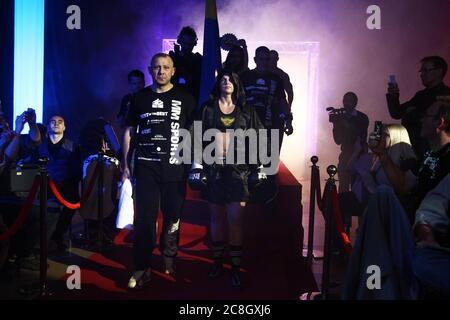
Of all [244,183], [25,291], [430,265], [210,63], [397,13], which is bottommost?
[25,291]

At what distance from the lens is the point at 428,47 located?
10.1 meters

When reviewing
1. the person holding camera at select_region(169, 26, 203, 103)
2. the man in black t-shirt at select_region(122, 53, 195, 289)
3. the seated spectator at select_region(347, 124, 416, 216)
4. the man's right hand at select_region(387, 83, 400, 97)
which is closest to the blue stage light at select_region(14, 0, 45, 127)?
the person holding camera at select_region(169, 26, 203, 103)

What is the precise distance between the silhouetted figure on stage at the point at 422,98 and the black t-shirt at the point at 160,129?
231 centimetres

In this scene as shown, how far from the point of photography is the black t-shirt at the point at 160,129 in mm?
3887

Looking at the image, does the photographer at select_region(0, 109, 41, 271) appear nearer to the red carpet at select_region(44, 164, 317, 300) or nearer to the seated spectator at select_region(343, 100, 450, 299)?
the red carpet at select_region(44, 164, 317, 300)

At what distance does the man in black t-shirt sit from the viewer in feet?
A: 12.8

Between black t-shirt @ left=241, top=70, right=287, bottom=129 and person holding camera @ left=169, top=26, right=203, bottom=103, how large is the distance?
558 mm

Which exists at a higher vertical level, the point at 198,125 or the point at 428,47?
the point at 428,47

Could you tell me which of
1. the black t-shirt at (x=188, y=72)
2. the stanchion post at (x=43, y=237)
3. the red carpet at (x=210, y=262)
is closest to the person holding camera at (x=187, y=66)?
the black t-shirt at (x=188, y=72)

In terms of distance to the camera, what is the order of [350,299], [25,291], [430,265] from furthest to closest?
1. [25,291]
2. [350,299]
3. [430,265]
